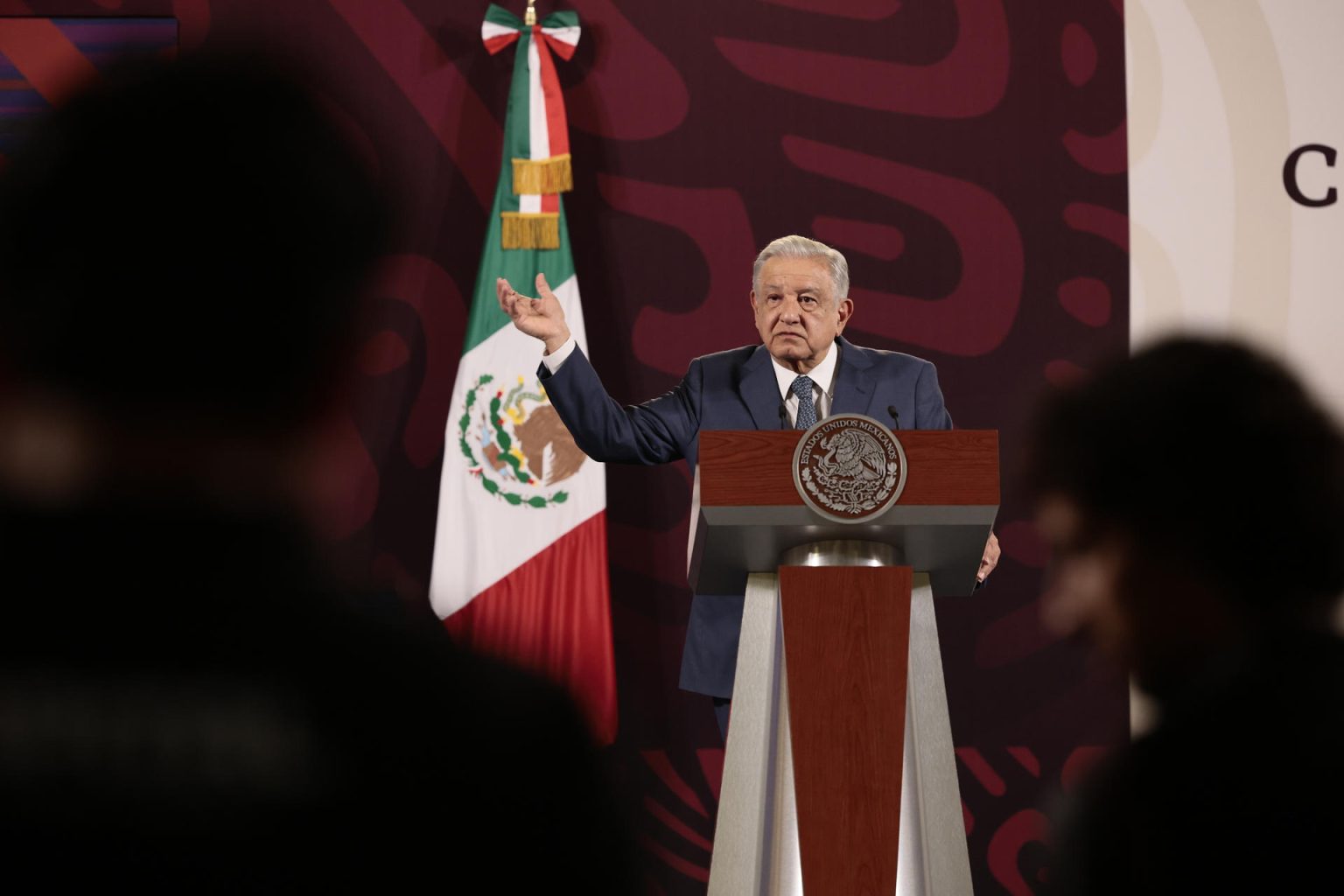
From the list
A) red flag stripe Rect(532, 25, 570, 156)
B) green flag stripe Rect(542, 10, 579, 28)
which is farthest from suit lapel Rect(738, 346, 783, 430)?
green flag stripe Rect(542, 10, 579, 28)

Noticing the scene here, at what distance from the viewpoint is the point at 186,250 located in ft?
1.75

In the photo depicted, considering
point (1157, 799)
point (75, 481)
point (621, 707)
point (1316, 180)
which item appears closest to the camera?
point (75, 481)

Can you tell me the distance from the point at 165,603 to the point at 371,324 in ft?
0.43

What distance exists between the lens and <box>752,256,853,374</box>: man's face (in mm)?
3719

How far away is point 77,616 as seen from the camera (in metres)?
0.52

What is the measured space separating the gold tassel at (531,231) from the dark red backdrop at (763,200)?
224 millimetres

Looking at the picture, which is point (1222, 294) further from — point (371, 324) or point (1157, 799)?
point (371, 324)

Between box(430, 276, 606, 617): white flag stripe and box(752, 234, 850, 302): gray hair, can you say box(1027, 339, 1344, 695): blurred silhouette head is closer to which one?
box(752, 234, 850, 302): gray hair

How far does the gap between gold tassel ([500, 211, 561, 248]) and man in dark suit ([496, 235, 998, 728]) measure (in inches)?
56.3

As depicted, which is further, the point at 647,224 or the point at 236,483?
the point at 647,224

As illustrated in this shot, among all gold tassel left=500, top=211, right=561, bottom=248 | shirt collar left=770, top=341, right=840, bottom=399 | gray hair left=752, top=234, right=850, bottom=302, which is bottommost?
shirt collar left=770, top=341, right=840, bottom=399

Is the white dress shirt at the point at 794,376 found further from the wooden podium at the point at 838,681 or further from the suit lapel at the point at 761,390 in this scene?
the wooden podium at the point at 838,681

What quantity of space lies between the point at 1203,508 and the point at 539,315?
2638 mm

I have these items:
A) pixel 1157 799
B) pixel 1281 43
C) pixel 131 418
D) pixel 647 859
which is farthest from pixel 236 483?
pixel 1281 43
